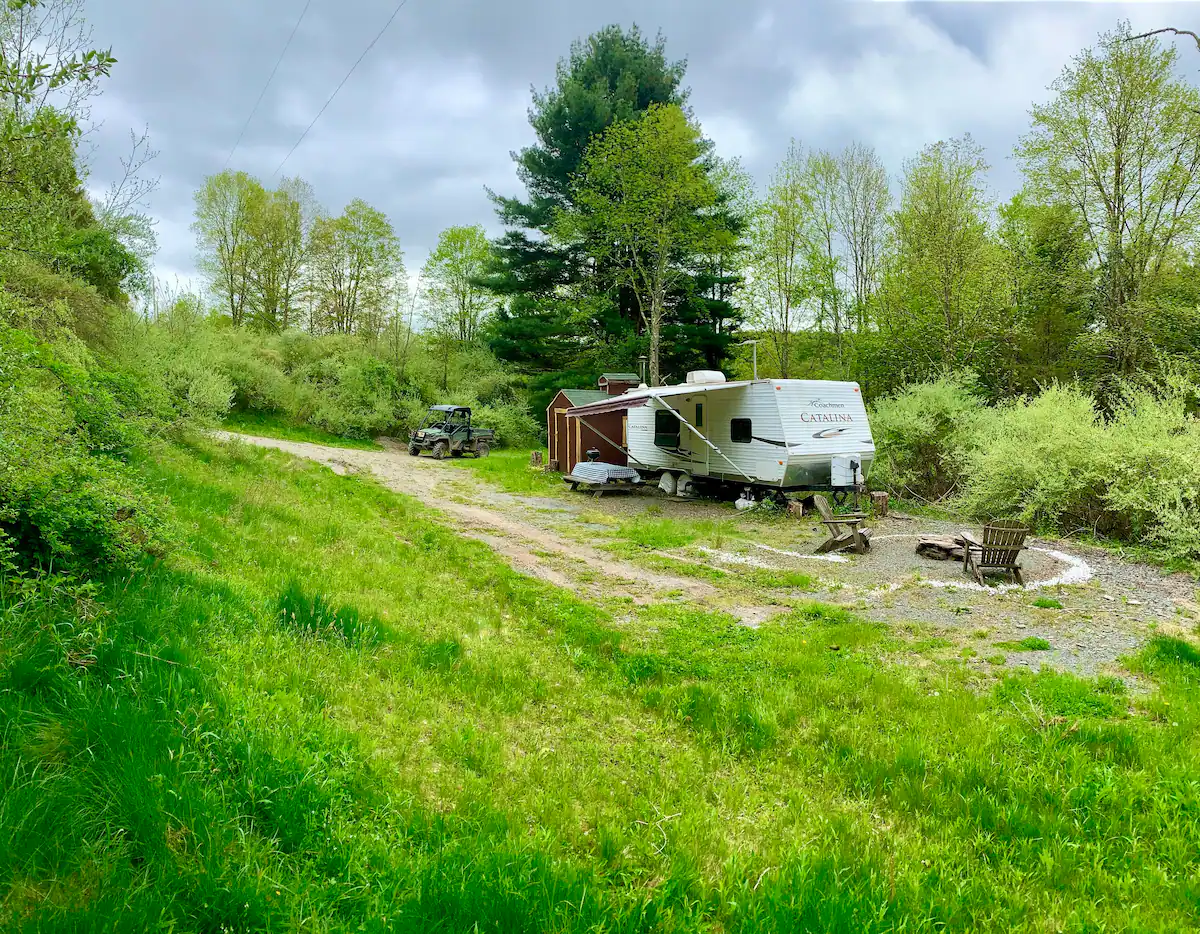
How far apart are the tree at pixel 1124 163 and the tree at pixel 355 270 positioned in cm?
2905

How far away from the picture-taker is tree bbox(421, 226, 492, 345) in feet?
113

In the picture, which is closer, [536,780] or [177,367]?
[536,780]

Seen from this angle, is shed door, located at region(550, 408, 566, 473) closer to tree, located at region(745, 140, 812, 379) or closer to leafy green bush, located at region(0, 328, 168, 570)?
tree, located at region(745, 140, 812, 379)

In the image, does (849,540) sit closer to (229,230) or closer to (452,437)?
(452,437)

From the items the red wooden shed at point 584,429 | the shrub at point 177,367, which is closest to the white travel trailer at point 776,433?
the red wooden shed at point 584,429

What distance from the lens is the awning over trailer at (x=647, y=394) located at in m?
14.0

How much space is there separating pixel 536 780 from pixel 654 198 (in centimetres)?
2262

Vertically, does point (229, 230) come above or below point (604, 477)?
above

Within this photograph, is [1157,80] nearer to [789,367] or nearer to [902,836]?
[789,367]

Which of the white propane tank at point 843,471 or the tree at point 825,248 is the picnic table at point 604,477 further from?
the tree at point 825,248

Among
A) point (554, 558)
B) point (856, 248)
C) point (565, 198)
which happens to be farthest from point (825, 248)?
point (554, 558)

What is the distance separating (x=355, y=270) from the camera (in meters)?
33.5

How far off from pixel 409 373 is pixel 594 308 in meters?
10.6

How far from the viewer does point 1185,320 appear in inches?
632
